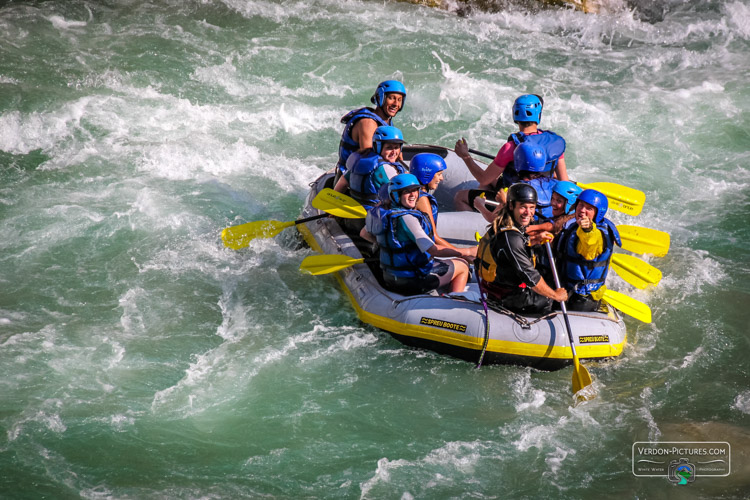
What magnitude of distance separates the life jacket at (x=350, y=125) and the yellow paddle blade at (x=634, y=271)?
2.41 meters

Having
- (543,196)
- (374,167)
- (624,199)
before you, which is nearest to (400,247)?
(374,167)

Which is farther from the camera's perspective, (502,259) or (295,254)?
(295,254)

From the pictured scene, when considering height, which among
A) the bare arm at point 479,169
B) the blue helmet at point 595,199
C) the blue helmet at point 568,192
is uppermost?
the blue helmet at point 595,199

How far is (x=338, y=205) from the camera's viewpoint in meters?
6.84

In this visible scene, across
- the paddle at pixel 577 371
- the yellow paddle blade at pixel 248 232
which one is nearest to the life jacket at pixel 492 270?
the paddle at pixel 577 371

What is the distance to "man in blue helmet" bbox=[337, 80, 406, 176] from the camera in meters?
6.93

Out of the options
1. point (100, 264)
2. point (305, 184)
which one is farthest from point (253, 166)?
point (100, 264)

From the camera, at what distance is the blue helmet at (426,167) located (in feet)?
20.0

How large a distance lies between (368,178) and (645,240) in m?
2.37

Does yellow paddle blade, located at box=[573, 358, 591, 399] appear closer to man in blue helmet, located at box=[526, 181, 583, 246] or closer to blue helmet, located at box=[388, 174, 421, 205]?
man in blue helmet, located at box=[526, 181, 583, 246]

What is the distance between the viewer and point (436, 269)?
6.23 meters

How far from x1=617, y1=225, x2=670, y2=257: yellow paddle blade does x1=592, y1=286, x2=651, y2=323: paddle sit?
1.33 feet

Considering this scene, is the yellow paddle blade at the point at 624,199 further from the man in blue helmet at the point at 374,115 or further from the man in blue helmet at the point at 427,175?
the man in blue helmet at the point at 374,115

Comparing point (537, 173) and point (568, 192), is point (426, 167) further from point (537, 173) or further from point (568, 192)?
point (568, 192)
